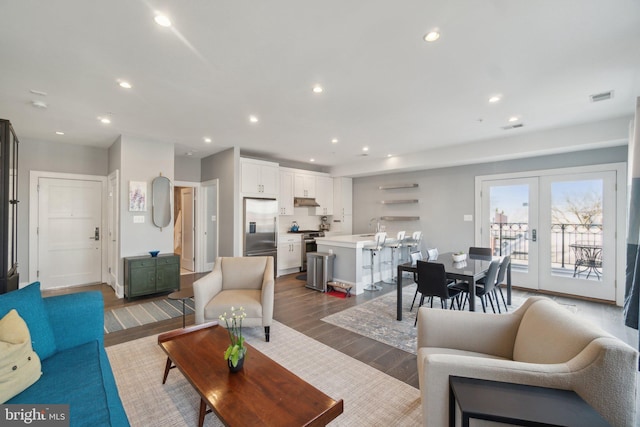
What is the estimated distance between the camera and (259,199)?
19.6ft

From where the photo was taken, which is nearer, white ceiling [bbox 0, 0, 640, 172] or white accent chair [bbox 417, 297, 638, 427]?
white accent chair [bbox 417, 297, 638, 427]

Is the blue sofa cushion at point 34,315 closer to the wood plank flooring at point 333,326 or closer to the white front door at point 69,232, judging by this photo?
the wood plank flooring at point 333,326

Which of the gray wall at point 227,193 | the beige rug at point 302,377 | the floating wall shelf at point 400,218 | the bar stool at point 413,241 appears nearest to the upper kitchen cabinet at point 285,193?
the gray wall at point 227,193

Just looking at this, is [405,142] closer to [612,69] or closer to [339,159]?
[339,159]

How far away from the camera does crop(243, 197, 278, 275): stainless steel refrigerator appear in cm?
575

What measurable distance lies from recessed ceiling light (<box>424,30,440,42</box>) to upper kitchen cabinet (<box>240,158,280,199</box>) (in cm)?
432

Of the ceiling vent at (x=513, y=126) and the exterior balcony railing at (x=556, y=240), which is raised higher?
the ceiling vent at (x=513, y=126)

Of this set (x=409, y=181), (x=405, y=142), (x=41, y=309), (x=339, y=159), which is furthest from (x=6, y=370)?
(x=409, y=181)

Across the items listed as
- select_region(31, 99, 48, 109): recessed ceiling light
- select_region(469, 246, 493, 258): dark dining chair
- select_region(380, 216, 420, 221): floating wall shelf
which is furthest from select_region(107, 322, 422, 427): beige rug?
select_region(380, 216, 420, 221): floating wall shelf

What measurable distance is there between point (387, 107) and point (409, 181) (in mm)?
3551

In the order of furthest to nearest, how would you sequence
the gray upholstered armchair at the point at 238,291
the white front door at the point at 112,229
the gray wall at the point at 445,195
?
the gray wall at the point at 445,195
the white front door at the point at 112,229
the gray upholstered armchair at the point at 238,291

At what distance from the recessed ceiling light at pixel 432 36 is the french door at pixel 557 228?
4223 mm

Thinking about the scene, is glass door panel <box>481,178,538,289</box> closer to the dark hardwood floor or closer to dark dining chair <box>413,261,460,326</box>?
the dark hardwood floor

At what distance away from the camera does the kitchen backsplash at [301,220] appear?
7.08 meters
